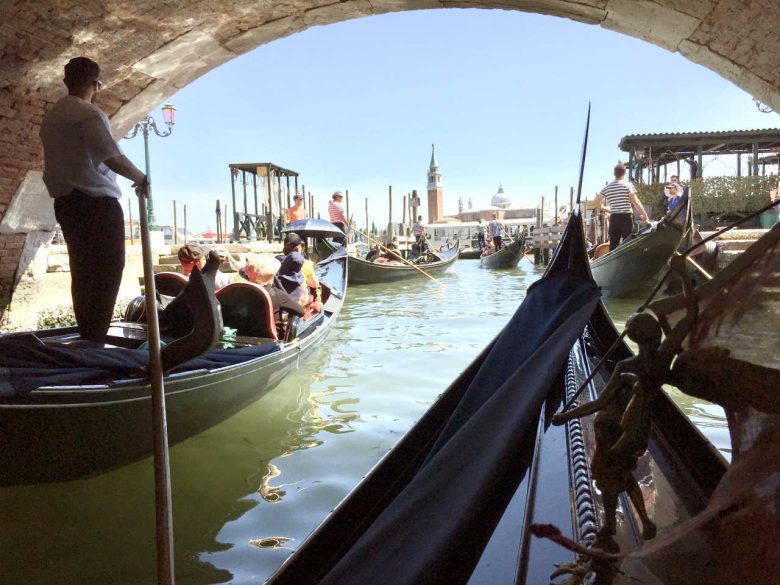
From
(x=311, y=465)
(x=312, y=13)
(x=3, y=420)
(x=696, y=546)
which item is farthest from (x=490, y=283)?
(x=696, y=546)

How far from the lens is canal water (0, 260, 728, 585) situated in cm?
138

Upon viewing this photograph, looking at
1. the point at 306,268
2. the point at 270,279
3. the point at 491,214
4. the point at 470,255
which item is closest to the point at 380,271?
the point at 306,268

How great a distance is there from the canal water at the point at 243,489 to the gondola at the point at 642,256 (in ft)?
8.22

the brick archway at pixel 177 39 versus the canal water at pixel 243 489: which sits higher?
the brick archway at pixel 177 39

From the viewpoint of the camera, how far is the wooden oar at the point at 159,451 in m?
1.08

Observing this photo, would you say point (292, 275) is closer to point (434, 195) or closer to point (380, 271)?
point (380, 271)

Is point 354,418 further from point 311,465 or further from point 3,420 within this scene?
point 3,420

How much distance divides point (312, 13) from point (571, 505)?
243 cm

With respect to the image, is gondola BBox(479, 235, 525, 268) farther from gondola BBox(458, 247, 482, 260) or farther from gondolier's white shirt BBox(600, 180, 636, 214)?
gondolier's white shirt BBox(600, 180, 636, 214)

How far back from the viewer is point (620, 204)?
197 inches

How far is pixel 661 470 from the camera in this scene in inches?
37.5

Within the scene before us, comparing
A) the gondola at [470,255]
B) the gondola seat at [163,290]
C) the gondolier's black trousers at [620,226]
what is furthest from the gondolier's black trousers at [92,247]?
the gondola at [470,255]

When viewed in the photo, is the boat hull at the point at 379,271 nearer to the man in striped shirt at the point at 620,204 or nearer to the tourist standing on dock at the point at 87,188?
the man in striped shirt at the point at 620,204

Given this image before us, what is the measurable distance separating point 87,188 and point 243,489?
41.7 inches
